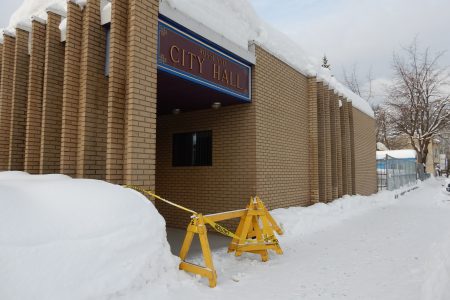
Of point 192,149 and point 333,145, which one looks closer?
point 192,149

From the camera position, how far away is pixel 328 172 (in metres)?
11.2

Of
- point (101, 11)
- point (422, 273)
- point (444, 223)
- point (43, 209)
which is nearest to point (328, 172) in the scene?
point (444, 223)

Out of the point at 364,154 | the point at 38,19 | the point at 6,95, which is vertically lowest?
the point at 364,154

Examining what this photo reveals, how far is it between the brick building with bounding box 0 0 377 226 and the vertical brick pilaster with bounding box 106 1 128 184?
16mm

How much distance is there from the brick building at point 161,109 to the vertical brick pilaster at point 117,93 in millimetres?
16

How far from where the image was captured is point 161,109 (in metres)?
8.89

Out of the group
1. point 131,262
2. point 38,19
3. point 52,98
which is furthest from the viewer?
point 38,19

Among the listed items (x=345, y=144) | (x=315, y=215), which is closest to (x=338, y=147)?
(x=345, y=144)

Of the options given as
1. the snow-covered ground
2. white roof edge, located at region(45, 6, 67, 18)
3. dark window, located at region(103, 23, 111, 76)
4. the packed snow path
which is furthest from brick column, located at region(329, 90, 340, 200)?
white roof edge, located at region(45, 6, 67, 18)

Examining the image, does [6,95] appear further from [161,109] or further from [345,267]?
[345,267]

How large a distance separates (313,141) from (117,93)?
680 centimetres

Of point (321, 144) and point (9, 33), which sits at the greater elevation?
point (9, 33)

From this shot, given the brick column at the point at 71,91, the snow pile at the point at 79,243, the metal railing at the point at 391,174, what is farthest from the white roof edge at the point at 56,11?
the metal railing at the point at 391,174

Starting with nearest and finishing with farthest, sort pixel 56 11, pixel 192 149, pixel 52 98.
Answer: pixel 52 98, pixel 56 11, pixel 192 149
